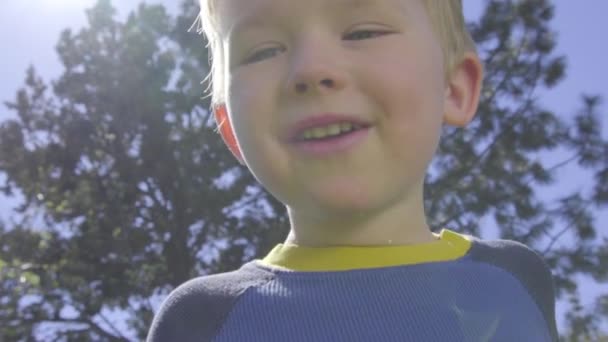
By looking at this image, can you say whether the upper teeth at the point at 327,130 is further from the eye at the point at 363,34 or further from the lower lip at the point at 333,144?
the eye at the point at 363,34

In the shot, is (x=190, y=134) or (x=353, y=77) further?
(x=190, y=134)

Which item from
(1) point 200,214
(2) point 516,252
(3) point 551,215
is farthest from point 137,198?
(2) point 516,252

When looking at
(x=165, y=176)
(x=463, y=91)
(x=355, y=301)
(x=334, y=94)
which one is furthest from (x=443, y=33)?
(x=165, y=176)

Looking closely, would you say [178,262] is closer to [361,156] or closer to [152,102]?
[152,102]

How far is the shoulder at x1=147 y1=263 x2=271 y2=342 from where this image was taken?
99cm

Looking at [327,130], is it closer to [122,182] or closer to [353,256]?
[353,256]

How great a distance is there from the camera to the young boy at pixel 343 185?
958 mm

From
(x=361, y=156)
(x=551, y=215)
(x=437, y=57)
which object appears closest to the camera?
(x=361, y=156)

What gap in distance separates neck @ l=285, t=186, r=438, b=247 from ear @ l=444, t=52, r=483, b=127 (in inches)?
6.7

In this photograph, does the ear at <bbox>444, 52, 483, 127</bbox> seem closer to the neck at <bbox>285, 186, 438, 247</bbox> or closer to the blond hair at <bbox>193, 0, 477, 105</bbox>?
the blond hair at <bbox>193, 0, 477, 105</bbox>

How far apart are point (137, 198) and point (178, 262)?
875 millimetres

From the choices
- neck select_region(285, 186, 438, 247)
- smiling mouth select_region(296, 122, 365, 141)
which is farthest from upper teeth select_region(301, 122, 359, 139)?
neck select_region(285, 186, 438, 247)

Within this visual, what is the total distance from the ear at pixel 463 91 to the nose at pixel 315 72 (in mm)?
293

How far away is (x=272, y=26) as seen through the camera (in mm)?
1018
